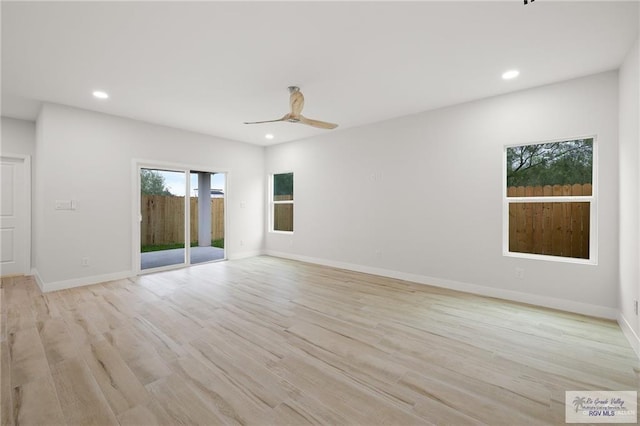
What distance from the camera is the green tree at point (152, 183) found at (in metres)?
5.10

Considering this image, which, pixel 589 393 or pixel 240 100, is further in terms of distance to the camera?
pixel 240 100

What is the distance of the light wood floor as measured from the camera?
5.46 ft

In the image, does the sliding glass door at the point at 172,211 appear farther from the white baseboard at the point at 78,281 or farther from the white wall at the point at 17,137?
the white wall at the point at 17,137

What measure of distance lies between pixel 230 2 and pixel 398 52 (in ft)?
5.18

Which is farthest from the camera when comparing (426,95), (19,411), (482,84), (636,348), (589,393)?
(426,95)

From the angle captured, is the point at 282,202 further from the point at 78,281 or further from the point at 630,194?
the point at 630,194

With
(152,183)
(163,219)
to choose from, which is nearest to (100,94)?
(152,183)

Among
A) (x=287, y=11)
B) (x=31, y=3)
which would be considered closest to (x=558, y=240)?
(x=287, y=11)

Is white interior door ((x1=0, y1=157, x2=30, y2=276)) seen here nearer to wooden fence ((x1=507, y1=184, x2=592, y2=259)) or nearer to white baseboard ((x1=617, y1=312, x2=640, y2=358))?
wooden fence ((x1=507, y1=184, x2=592, y2=259))

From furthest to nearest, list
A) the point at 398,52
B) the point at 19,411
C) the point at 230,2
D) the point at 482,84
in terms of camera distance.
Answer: the point at 482,84 < the point at 398,52 < the point at 230,2 < the point at 19,411

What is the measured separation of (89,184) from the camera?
4.30 m

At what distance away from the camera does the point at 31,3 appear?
2.04m

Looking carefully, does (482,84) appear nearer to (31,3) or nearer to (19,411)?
(31,3)

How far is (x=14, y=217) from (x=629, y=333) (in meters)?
8.50
